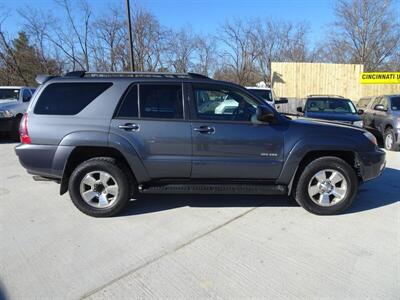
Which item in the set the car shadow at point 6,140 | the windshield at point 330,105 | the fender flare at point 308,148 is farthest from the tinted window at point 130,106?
the car shadow at point 6,140

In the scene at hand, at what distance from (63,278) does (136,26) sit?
26816 millimetres

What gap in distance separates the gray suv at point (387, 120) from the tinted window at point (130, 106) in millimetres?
7360

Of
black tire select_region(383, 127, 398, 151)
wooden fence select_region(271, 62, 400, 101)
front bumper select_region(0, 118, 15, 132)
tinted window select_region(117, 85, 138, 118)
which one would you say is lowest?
black tire select_region(383, 127, 398, 151)

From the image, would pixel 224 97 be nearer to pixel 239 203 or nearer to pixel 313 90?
pixel 239 203

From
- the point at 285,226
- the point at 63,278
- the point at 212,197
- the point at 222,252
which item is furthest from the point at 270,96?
the point at 63,278

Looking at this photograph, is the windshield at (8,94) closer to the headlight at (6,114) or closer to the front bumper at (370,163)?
the headlight at (6,114)

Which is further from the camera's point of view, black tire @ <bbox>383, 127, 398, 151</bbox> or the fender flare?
black tire @ <bbox>383, 127, 398, 151</bbox>

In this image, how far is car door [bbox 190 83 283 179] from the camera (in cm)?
409

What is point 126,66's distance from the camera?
27266 mm

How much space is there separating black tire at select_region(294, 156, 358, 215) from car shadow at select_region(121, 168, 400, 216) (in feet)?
0.82

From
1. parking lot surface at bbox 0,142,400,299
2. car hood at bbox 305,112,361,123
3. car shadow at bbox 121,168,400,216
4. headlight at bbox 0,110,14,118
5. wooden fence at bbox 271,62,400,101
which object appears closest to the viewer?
parking lot surface at bbox 0,142,400,299

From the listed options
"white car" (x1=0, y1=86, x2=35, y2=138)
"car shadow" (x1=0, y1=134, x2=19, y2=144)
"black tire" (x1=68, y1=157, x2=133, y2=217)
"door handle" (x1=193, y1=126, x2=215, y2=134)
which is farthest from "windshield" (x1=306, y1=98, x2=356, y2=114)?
"car shadow" (x1=0, y1=134, x2=19, y2=144)

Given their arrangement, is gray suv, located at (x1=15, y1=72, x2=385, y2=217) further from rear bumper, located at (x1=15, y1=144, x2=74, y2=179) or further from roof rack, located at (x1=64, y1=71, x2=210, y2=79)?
roof rack, located at (x1=64, y1=71, x2=210, y2=79)

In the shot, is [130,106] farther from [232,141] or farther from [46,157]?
[232,141]
